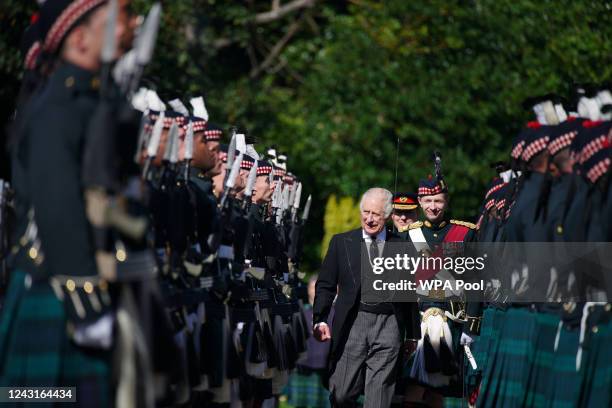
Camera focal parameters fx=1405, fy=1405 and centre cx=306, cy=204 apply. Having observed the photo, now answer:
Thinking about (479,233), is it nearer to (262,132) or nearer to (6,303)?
(6,303)

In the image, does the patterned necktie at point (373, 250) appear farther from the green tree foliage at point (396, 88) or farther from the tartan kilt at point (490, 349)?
the green tree foliage at point (396, 88)

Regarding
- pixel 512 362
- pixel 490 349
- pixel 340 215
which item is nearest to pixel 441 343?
pixel 490 349

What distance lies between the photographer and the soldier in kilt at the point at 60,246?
5.43m

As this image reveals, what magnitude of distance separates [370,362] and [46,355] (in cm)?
607

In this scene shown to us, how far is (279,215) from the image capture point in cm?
1373

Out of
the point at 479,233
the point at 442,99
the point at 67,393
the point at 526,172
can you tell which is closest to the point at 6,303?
the point at 67,393

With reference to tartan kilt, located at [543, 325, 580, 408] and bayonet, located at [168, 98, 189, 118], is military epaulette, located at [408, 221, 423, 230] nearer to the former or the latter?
bayonet, located at [168, 98, 189, 118]

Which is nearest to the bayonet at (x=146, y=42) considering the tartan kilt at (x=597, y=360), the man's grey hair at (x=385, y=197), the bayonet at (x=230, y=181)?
the tartan kilt at (x=597, y=360)

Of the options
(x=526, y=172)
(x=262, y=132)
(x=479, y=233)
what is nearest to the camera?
(x=526, y=172)

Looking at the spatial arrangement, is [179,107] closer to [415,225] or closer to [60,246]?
[415,225]

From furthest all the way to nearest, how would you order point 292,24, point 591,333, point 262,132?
point 292,24 < point 262,132 < point 591,333

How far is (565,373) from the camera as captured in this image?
8.39m

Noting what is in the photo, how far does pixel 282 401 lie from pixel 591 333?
31.5ft

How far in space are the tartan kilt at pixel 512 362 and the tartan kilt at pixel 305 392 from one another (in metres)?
7.31
